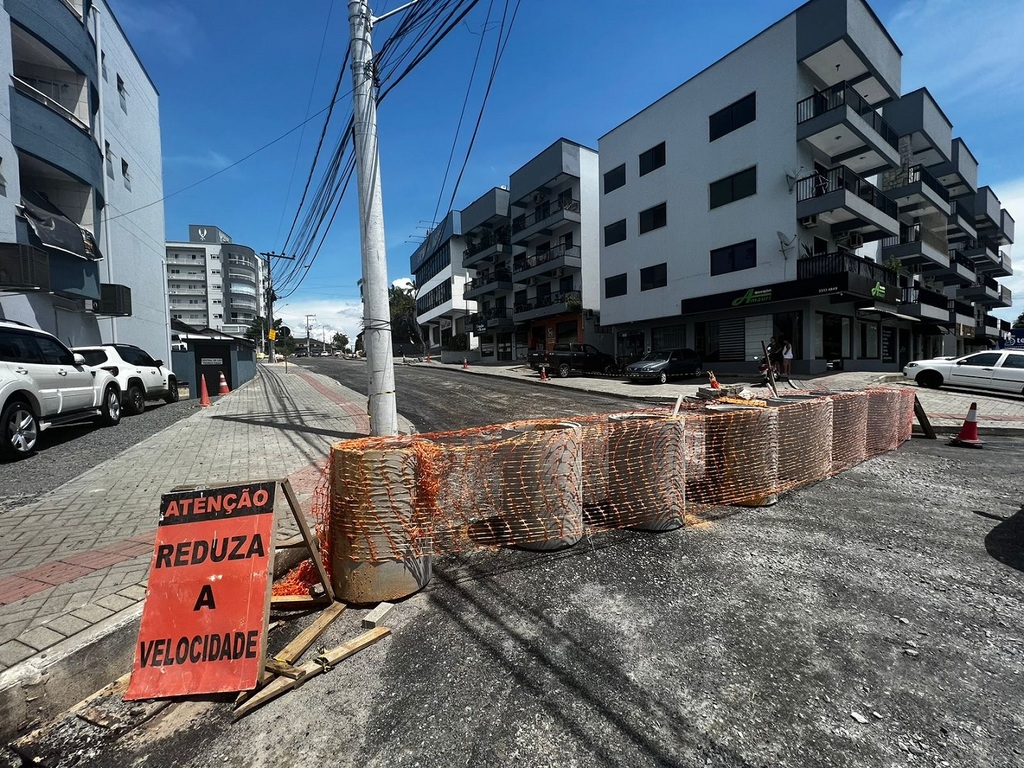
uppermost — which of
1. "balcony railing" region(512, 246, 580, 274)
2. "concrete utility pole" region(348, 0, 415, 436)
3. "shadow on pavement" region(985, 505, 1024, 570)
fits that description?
"balcony railing" region(512, 246, 580, 274)

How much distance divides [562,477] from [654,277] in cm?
2561

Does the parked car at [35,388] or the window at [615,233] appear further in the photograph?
the window at [615,233]

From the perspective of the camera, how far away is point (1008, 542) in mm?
3824

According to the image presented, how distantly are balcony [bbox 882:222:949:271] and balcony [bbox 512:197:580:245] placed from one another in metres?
20.1

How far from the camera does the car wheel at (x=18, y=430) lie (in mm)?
6098

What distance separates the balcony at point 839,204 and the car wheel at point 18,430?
25.1 metres

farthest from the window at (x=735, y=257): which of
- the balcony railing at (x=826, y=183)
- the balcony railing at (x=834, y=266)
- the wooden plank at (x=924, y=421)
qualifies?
the wooden plank at (x=924, y=421)

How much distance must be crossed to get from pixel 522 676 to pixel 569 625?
51cm

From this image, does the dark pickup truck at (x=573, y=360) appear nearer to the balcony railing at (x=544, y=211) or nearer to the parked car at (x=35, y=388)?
the balcony railing at (x=544, y=211)

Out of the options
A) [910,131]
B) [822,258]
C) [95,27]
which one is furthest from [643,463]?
[910,131]

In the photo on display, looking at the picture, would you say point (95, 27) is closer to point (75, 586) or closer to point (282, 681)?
point (75, 586)

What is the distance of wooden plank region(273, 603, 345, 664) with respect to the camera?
2408 millimetres

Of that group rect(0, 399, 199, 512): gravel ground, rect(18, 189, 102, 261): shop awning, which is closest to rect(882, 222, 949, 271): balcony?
rect(0, 399, 199, 512): gravel ground

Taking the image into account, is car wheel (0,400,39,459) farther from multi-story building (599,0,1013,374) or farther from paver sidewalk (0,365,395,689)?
multi-story building (599,0,1013,374)
